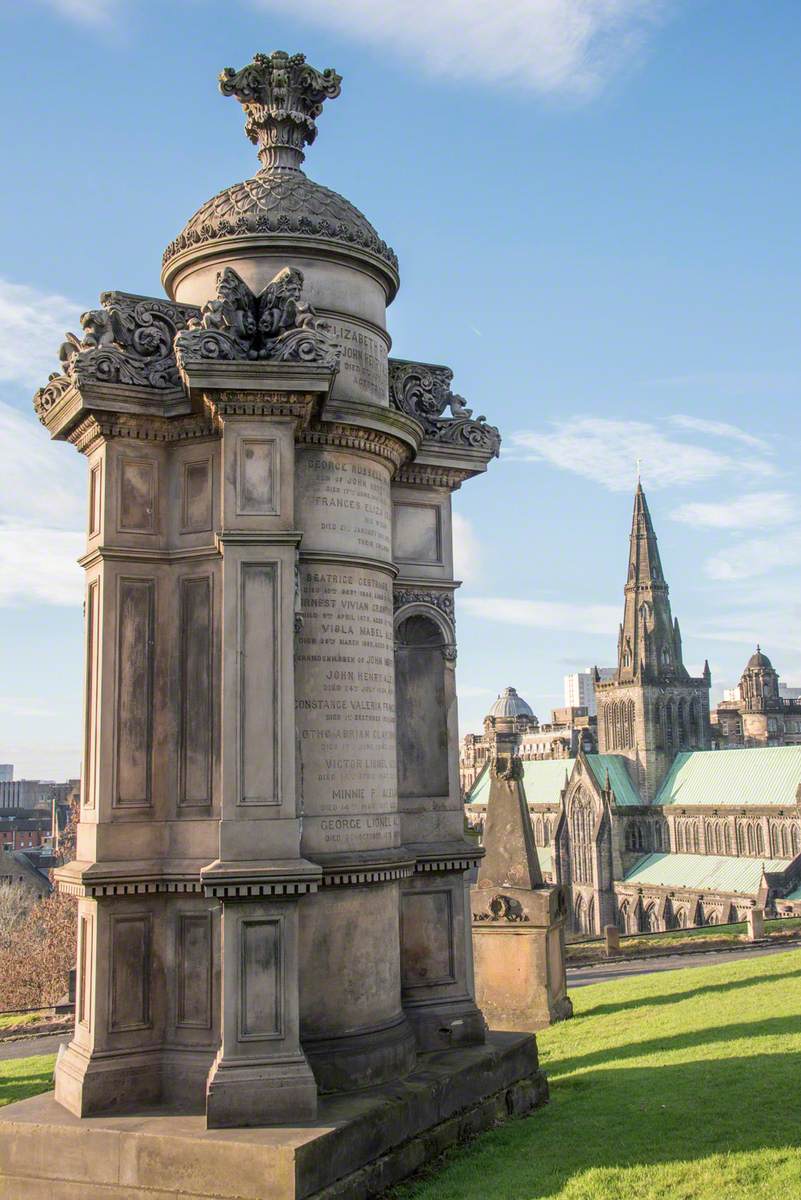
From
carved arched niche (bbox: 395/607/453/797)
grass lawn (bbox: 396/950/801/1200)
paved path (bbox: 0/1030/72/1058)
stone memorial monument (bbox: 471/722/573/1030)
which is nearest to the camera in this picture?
grass lawn (bbox: 396/950/801/1200)

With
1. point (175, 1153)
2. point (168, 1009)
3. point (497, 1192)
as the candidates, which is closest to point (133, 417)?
point (168, 1009)

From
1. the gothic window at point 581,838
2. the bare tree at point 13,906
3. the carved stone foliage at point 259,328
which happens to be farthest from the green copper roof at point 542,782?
the carved stone foliage at point 259,328

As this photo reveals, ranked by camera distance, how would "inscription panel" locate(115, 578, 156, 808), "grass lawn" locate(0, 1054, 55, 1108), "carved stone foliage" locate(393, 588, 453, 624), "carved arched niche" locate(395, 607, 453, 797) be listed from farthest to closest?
"grass lawn" locate(0, 1054, 55, 1108)
"carved arched niche" locate(395, 607, 453, 797)
"carved stone foliage" locate(393, 588, 453, 624)
"inscription panel" locate(115, 578, 156, 808)

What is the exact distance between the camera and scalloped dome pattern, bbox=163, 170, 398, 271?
34.4 feet

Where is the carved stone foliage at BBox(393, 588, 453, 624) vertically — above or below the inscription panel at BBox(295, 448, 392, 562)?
below

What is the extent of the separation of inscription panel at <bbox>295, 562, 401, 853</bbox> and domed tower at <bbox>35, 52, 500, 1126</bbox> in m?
0.02

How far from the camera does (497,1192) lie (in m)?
8.01

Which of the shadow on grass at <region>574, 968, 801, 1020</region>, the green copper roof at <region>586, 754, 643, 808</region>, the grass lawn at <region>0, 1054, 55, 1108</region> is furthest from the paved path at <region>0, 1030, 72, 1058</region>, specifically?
the green copper roof at <region>586, 754, 643, 808</region>

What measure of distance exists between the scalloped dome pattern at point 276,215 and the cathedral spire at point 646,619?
12038 centimetres

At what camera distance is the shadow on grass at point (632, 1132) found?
8.30m

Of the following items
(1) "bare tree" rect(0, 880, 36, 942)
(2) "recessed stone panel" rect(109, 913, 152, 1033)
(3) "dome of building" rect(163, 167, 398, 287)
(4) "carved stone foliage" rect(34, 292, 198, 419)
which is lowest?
(1) "bare tree" rect(0, 880, 36, 942)

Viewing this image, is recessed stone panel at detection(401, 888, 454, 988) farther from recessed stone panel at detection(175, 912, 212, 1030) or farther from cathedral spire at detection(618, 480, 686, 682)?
cathedral spire at detection(618, 480, 686, 682)

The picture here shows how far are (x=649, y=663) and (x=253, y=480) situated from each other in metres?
123

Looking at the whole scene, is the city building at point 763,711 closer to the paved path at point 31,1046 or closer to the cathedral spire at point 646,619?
the cathedral spire at point 646,619
